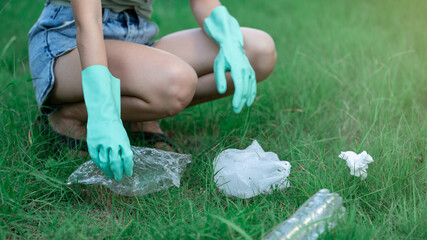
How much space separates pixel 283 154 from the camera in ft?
5.37

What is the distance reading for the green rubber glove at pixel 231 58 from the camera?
63.9 inches

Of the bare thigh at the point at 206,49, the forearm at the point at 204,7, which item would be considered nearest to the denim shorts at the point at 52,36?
the bare thigh at the point at 206,49

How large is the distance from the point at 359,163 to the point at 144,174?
702 millimetres

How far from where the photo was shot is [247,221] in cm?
121

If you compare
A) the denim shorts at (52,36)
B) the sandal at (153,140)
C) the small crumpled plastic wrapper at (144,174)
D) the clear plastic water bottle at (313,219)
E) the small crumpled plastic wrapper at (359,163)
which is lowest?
the sandal at (153,140)

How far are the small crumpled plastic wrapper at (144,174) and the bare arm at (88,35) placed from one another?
1.15 ft

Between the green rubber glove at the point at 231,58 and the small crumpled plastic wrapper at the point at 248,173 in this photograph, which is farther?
the green rubber glove at the point at 231,58

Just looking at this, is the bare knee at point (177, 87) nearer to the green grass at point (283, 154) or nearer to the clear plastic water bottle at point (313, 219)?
the green grass at point (283, 154)

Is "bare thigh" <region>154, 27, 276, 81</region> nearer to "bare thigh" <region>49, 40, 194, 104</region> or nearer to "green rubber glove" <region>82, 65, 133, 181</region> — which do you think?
"bare thigh" <region>49, 40, 194, 104</region>

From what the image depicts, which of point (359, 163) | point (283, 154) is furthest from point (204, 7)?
point (359, 163)

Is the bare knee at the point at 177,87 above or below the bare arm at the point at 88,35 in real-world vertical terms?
below

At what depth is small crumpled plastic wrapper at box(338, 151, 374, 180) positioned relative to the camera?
133 centimetres

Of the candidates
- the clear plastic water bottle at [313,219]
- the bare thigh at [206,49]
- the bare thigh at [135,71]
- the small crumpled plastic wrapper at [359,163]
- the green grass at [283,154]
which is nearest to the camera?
the clear plastic water bottle at [313,219]

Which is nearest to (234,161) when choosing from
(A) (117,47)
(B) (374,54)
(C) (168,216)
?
(C) (168,216)
